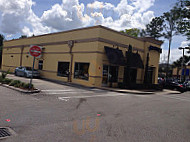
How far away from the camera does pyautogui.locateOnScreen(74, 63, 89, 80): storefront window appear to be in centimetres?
1853

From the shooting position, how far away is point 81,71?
19.0 meters

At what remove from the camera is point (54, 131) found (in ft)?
16.8

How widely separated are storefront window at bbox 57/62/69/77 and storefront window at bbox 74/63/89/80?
143 centimetres

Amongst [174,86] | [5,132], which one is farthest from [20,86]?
[174,86]

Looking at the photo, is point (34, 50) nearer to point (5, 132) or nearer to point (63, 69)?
point (5, 132)

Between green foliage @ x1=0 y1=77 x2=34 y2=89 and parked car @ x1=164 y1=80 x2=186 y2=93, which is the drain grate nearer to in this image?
green foliage @ x1=0 y1=77 x2=34 y2=89

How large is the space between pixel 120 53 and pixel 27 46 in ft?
49.7

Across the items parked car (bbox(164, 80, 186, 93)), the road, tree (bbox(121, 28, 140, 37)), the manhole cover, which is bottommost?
the road

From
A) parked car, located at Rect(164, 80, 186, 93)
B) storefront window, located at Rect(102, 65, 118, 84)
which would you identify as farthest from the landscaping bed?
parked car, located at Rect(164, 80, 186, 93)

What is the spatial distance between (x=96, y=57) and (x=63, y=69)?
5.14 metres

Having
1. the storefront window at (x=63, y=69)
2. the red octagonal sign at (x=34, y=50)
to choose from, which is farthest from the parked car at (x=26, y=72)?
the red octagonal sign at (x=34, y=50)

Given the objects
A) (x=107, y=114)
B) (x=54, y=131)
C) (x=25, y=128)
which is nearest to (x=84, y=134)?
(x=54, y=131)

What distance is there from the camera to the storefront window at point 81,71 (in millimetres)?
18531

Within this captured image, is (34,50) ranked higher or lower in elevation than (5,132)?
higher
